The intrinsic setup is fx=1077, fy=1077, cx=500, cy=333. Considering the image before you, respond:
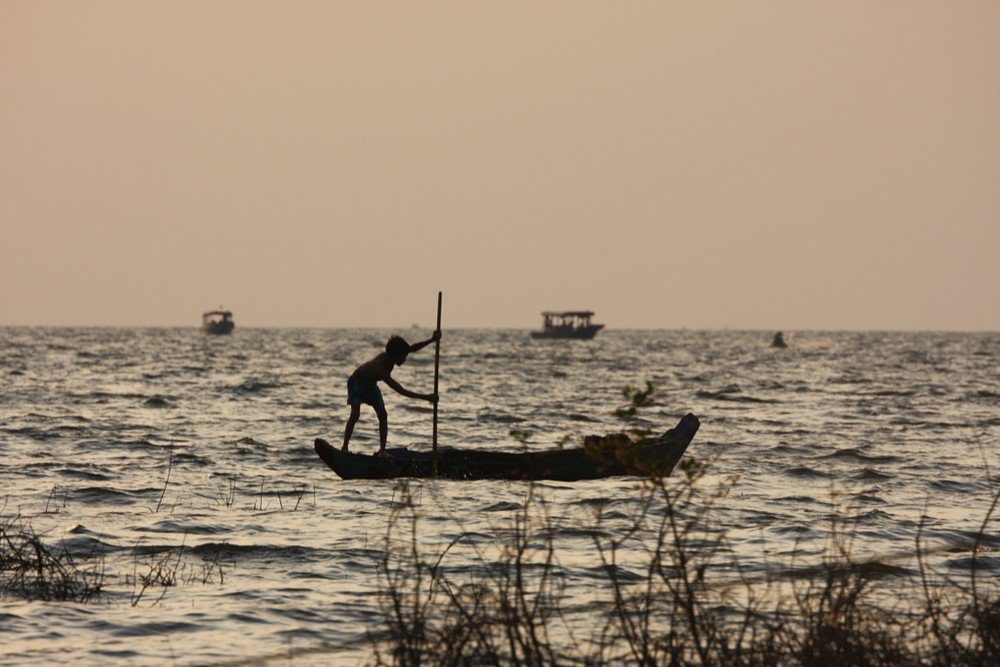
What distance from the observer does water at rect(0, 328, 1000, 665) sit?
670 centimetres

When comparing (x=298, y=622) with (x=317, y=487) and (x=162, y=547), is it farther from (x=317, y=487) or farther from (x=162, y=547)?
(x=317, y=487)

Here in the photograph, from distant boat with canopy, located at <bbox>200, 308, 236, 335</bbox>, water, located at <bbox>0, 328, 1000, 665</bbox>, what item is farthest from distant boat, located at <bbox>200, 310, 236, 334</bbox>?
water, located at <bbox>0, 328, 1000, 665</bbox>

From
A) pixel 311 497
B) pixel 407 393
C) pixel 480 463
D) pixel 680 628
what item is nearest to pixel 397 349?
pixel 407 393

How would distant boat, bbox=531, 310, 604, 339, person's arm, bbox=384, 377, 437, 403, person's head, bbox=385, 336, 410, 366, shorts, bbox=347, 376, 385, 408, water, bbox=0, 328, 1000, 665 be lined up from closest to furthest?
water, bbox=0, 328, 1000, 665 < person's arm, bbox=384, 377, 437, 403 < person's head, bbox=385, 336, 410, 366 < shorts, bbox=347, 376, 385, 408 < distant boat, bbox=531, 310, 604, 339

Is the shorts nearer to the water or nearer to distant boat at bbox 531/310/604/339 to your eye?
the water

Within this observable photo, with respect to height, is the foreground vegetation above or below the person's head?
below

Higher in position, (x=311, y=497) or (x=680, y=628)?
(x=680, y=628)

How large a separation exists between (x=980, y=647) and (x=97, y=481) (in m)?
10.6

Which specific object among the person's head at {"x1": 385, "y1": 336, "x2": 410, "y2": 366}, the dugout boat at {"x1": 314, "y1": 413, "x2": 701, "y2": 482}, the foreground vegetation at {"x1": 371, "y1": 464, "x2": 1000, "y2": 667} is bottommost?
the dugout boat at {"x1": 314, "y1": 413, "x2": 701, "y2": 482}

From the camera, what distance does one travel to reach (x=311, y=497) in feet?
39.5

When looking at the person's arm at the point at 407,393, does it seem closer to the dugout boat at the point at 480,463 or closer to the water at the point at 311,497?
the dugout boat at the point at 480,463

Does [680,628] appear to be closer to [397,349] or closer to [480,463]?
[397,349]

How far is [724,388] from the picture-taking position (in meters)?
36.8

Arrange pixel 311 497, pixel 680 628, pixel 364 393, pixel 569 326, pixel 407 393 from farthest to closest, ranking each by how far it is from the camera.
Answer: pixel 569 326
pixel 364 393
pixel 407 393
pixel 311 497
pixel 680 628
